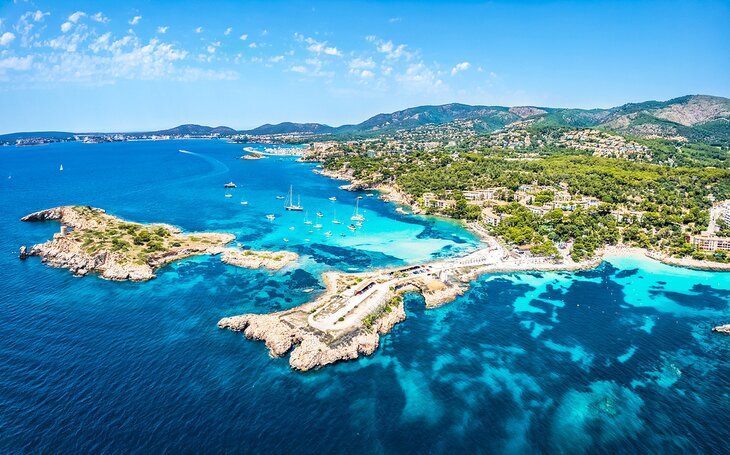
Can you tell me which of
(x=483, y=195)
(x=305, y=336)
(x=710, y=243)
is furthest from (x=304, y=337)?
(x=483, y=195)

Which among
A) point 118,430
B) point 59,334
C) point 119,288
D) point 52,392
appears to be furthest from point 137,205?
point 118,430

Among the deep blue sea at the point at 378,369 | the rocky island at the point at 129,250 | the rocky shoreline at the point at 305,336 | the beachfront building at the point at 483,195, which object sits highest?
the beachfront building at the point at 483,195

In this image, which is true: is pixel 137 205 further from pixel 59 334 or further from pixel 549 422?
pixel 549 422

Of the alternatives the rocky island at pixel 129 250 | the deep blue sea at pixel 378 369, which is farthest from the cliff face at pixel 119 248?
the deep blue sea at pixel 378 369

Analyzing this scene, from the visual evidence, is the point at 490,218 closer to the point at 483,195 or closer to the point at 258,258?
the point at 483,195

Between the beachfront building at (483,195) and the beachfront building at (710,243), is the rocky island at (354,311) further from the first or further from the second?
the beachfront building at (483,195)
